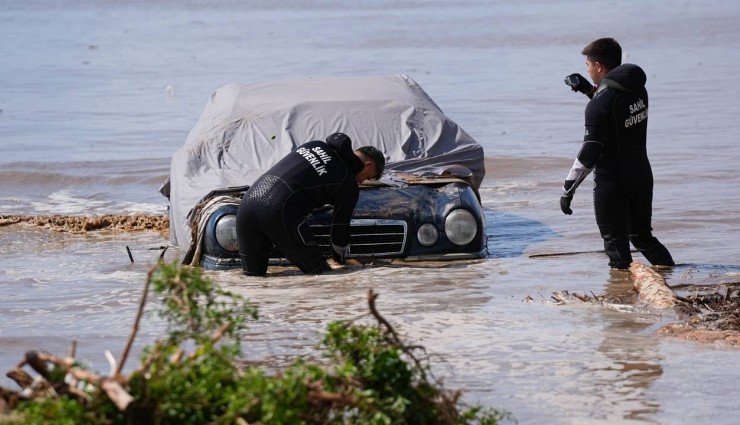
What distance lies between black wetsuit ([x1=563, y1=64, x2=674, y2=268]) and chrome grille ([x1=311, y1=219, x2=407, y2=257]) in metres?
1.24

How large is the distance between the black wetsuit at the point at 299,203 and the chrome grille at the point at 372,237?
0.23 m

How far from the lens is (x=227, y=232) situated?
9.01 m

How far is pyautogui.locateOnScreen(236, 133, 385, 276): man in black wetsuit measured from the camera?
8609 mm

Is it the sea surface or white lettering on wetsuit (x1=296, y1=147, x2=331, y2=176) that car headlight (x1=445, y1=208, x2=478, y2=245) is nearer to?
the sea surface

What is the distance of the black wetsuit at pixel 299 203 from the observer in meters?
8.61

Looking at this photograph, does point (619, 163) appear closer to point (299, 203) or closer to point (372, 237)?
point (372, 237)

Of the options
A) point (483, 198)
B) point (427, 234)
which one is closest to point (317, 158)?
point (427, 234)

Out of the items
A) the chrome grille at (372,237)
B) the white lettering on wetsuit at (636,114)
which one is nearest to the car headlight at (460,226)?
the chrome grille at (372,237)

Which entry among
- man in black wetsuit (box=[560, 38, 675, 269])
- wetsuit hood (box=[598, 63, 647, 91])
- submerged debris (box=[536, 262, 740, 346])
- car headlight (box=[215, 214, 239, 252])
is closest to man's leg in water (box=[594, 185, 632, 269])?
man in black wetsuit (box=[560, 38, 675, 269])

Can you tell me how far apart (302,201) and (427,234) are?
1000 millimetres

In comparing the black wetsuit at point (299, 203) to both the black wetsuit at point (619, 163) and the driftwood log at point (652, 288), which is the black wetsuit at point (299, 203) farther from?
the driftwood log at point (652, 288)

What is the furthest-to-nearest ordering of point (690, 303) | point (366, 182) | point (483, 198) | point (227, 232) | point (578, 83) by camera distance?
point (483, 198)
point (366, 182)
point (227, 232)
point (578, 83)
point (690, 303)

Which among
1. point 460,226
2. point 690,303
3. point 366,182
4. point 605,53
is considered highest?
point 605,53

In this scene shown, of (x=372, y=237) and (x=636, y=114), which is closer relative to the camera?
A: (x=636, y=114)
